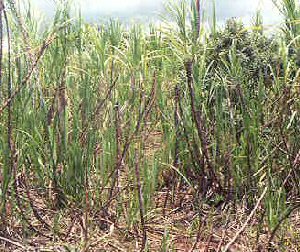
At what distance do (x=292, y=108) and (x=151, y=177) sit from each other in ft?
2.50

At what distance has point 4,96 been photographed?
106 inches

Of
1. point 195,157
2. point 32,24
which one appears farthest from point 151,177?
point 32,24

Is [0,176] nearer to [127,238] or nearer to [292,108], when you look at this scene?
[127,238]

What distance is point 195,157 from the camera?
277cm

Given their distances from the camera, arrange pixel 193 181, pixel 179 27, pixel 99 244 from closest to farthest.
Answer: pixel 99 244, pixel 179 27, pixel 193 181

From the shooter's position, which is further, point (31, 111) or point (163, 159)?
point (163, 159)

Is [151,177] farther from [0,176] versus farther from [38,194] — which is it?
[0,176]

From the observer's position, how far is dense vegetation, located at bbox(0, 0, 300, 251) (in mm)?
2262

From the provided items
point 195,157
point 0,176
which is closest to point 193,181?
point 195,157

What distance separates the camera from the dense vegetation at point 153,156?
2.26 meters

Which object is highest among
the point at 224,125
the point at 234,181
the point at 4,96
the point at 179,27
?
the point at 179,27

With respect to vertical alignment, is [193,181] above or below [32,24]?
below

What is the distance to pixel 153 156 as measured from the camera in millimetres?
2680

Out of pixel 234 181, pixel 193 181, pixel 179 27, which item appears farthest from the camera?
pixel 193 181
